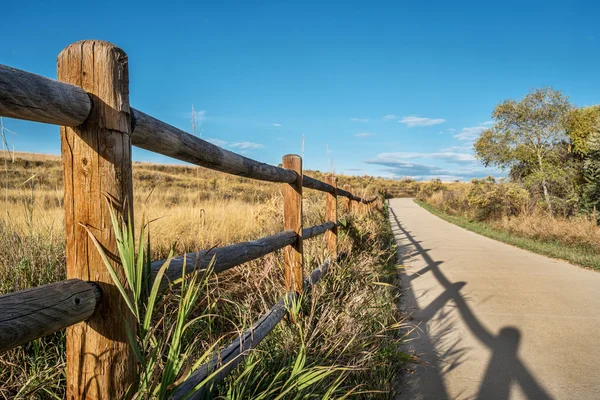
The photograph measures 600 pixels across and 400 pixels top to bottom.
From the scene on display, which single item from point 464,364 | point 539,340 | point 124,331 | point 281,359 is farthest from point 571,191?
point 124,331

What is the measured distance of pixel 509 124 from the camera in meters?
16.9

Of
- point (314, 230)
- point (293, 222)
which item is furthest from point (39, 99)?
point (314, 230)

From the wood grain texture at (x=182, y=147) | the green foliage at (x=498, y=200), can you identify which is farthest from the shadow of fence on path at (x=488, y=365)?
the green foliage at (x=498, y=200)

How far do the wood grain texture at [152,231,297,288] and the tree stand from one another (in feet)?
47.5

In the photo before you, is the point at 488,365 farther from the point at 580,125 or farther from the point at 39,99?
the point at 580,125

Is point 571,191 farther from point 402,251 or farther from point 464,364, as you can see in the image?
point 464,364

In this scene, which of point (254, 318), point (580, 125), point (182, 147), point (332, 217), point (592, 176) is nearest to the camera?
point (182, 147)

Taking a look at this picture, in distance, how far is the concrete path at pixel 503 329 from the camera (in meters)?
3.06

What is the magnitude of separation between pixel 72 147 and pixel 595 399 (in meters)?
3.58

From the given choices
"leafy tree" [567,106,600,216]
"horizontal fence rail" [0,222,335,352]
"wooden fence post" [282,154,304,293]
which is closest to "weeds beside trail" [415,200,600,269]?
"leafy tree" [567,106,600,216]

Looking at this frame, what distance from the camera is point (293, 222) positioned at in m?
3.66

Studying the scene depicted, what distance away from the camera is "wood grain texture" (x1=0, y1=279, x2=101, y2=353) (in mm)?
937

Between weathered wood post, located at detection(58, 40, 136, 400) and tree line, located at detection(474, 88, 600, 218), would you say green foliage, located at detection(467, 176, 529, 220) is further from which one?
weathered wood post, located at detection(58, 40, 136, 400)

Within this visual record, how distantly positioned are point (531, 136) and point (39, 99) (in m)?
18.4
